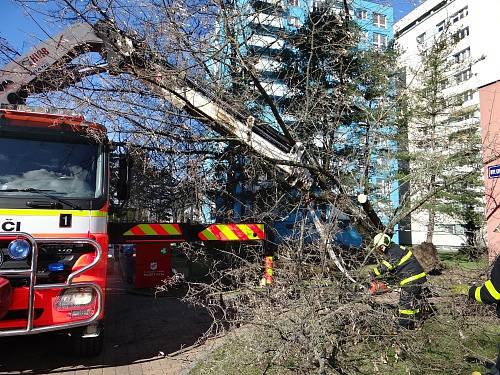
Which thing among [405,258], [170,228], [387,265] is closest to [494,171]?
[405,258]

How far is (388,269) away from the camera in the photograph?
504 cm

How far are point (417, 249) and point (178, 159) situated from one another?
772cm

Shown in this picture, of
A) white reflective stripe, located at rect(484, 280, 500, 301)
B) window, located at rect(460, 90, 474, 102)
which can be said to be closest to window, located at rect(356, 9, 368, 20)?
white reflective stripe, located at rect(484, 280, 500, 301)

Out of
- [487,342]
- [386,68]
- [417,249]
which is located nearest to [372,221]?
[487,342]

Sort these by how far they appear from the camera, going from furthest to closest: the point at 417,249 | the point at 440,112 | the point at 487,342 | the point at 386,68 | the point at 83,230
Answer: the point at 440,112, the point at 417,249, the point at 386,68, the point at 487,342, the point at 83,230

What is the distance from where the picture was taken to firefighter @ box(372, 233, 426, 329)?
15.8ft

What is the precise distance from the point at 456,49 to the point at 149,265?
997 inches

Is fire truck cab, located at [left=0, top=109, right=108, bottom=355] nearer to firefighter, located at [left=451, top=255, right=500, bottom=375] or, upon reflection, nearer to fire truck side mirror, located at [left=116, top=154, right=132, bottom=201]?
fire truck side mirror, located at [left=116, top=154, right=132, bottom=201]

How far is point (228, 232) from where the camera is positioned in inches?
318

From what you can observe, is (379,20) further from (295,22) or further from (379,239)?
(379,239)

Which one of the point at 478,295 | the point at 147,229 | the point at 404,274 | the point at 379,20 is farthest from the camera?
the point at 147,229

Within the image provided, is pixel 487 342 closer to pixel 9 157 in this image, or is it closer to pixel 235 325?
pixel 235 325

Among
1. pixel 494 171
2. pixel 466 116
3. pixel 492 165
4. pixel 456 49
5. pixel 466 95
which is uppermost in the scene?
pixel 456 49

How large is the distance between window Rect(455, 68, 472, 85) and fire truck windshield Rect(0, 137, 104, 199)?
67.0ft
